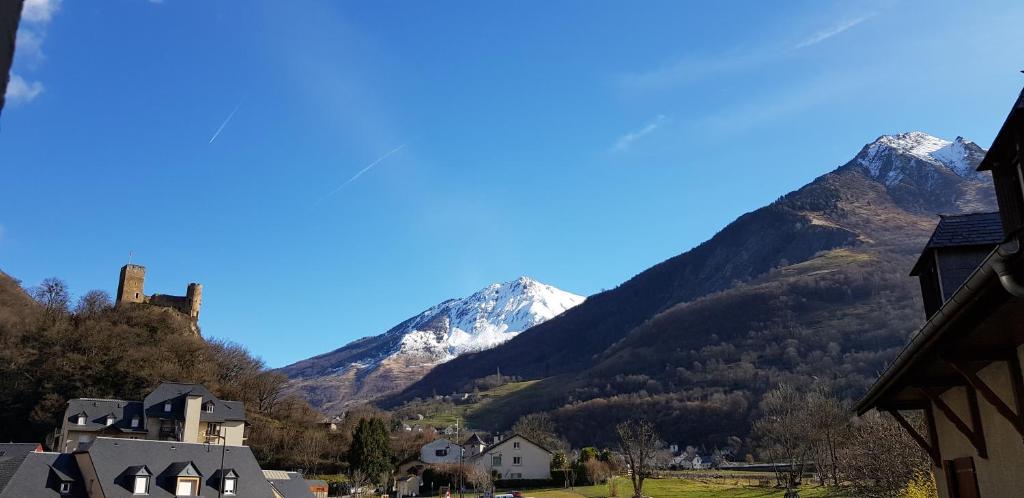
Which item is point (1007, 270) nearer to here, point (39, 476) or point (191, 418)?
point (39, 476)

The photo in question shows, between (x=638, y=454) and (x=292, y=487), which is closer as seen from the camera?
(x=292, y=487)

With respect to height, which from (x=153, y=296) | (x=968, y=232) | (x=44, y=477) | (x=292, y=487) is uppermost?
(x=153, y=296)

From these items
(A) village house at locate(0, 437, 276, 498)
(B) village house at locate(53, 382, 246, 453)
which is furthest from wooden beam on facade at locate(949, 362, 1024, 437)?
(B) village house at locate(53, 382, 246, 453)

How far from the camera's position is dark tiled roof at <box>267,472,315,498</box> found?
52.0 m

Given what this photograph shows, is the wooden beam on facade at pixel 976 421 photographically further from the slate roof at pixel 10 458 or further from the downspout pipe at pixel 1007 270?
the slate roof at pixel 10 458

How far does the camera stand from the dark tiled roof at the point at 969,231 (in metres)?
9.91

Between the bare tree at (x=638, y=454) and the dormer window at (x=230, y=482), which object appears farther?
the bare tree at (x=638, y=454)

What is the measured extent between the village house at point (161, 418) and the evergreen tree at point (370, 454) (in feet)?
36.8

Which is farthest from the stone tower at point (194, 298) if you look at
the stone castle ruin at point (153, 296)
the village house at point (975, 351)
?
the village house at point (975, 351)

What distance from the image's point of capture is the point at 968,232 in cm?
1014

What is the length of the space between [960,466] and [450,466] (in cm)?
7612

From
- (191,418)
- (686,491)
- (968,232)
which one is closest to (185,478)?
(191,418)

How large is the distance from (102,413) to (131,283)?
45.6m

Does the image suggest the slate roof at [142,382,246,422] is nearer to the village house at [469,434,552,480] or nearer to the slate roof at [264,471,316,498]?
the slate roof at [264,471,316,498]
